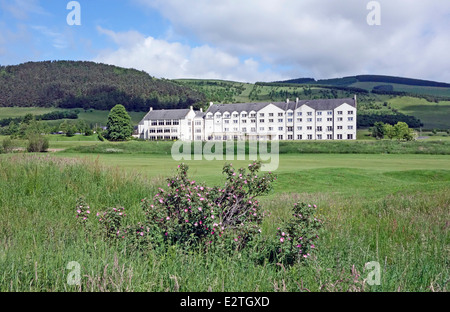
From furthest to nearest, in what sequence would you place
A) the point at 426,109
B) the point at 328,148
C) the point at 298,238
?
→ 1. the point at 426,109
2. the point at 328,148
3. the point at 298,238

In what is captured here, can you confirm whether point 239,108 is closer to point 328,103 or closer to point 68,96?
point 328,103

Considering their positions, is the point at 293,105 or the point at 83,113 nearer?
the point at 293,105

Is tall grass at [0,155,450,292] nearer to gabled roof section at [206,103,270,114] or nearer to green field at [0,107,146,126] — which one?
gabled roof section at [206,103,270,114]

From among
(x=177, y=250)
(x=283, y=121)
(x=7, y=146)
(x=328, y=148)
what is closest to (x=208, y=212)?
(x=177, y=250)

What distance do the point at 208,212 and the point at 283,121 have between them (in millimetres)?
A: 105659

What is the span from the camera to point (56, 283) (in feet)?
15.1

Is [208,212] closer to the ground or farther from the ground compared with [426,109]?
closer to the ground

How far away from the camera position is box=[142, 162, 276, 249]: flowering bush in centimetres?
622

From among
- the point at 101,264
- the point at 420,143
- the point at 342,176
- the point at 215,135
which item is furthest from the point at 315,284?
the point at 215,135

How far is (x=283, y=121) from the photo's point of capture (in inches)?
4326

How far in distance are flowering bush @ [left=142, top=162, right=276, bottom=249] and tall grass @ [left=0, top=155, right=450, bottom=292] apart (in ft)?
1.20

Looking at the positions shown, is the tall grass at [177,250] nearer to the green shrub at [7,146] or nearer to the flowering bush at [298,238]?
the flowering bush at [298,238]
